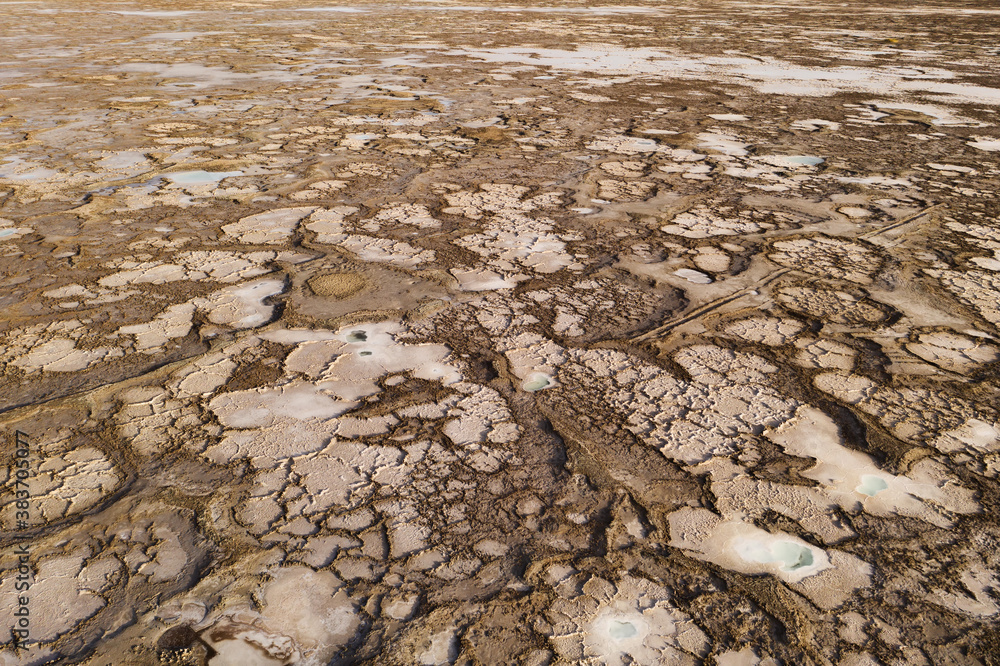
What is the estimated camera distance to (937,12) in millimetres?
11984

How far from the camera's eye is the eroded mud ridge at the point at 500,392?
1192mm

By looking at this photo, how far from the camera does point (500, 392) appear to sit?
1.78 m

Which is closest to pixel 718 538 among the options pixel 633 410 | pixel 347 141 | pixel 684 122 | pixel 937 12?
pixel 633 410

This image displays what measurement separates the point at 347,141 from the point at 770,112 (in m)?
2.73

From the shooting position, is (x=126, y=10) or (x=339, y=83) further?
(x=126, y=10)

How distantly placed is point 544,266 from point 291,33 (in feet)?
24.6

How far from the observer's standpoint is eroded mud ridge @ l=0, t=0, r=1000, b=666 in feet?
3.91

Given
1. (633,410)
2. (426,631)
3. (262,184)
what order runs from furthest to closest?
(262,184) → (633,410) → (426,631)

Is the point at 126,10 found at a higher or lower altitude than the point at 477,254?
lower

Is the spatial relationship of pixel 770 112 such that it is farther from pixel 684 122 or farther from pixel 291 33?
pixel 291 33

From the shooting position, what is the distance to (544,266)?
2471 millimetres

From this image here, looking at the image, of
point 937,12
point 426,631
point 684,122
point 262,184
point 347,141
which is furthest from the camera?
point 937,12

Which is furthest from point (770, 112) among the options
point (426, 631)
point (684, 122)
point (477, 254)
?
point (426, 631)

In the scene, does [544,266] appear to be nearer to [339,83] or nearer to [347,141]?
[347,141]
